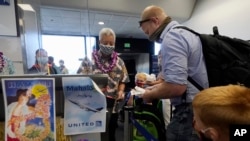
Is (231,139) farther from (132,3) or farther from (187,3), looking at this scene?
(187,3)

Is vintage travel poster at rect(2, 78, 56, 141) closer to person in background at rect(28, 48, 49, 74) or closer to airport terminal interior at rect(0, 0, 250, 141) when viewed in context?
airport terminal interior at rect(0, 0, 250, 141)

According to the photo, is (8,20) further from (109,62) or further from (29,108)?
(29,108)

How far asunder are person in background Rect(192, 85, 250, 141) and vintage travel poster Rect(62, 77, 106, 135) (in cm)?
37

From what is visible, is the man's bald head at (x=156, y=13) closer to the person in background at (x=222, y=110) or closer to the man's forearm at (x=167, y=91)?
the man's forearm at (x=167, y=91)

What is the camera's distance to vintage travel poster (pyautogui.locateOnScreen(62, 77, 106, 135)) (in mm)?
463

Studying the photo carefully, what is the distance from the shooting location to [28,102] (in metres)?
0.43

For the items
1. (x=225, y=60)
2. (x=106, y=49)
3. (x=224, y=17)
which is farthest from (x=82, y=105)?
(x=224, y=17)

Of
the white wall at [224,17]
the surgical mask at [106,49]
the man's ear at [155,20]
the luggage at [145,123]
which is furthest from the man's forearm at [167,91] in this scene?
the white wall at [224,17]

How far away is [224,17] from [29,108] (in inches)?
185

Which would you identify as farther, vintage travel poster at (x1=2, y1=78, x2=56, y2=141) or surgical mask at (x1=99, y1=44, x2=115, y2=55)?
surgical mask at (x1=99, y1=44, x2=115, y2=55)

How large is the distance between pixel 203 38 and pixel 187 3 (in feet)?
14.4

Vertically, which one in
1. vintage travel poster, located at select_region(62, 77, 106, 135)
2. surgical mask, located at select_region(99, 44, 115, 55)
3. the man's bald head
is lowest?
vintage travel poster, located at select_region(62, 77, 106, 135)

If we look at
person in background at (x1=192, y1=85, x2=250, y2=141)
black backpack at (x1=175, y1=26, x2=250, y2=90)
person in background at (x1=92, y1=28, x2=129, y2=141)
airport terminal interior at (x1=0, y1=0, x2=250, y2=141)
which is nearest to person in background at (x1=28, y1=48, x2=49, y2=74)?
airport terminal interior at (x1=0, y1=0, x2=250, y2=141)

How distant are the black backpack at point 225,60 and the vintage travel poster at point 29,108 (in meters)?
0.83
